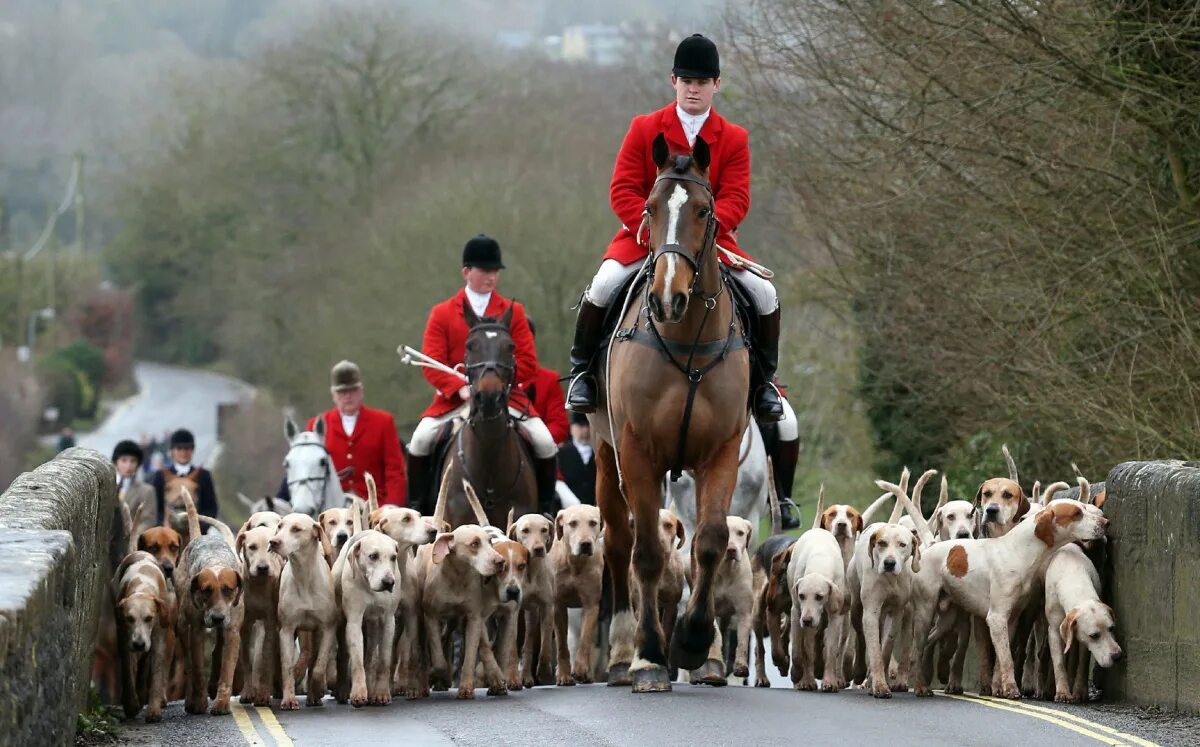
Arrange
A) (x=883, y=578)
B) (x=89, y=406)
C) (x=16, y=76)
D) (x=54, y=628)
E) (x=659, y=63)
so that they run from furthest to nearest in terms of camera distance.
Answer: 1. (x=16, y=76)
2. (x=89, y=406)
3. (x=659, y=63)
4. (x=883, y=578)
5. (x=54, y=628)

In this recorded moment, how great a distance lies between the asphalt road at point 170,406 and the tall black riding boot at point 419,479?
41.7 meters

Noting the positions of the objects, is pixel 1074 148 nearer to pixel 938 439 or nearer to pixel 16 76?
pixel 938 439

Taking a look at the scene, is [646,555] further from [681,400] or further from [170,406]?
[170,406]

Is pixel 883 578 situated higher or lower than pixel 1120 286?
lower

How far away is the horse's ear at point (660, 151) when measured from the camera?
34.9 feet

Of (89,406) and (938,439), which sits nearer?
(938,439)

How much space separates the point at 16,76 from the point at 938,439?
247 ft

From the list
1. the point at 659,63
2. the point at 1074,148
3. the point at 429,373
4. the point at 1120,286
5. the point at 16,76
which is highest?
the point at 16,76

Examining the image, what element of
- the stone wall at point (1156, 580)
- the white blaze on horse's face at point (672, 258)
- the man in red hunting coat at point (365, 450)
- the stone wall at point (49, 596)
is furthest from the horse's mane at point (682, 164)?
the man in red hunting coat at point (365, 450)

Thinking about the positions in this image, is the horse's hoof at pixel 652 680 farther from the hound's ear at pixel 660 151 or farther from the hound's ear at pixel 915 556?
the hound's ear at pixel 660 151

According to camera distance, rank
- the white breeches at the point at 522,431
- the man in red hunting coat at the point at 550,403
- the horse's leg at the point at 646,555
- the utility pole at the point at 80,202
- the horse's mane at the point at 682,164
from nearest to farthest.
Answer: the horse's mane at the point at 682,164, the horse's leg at the point at 646,555, the white breeches at the point at 522,431, the man in red hunting coat at the point at 550,403, the utility pole at the point at 80,202

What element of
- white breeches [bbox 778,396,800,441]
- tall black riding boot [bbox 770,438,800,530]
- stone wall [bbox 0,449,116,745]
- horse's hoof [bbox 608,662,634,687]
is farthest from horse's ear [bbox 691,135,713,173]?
tall black riding boot [bbox 770,438,800,530]

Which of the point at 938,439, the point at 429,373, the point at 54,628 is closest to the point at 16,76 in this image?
the point at 938,439

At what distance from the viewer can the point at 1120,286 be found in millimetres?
16625
